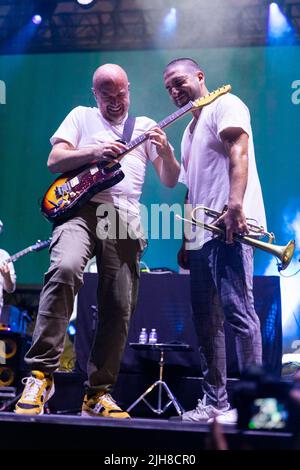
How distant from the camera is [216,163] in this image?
11.8 feet

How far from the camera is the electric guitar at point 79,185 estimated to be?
3.38 m

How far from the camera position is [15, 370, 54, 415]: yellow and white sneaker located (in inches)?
112

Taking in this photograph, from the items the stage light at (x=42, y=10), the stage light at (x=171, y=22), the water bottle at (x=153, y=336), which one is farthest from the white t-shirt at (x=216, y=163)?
the stage light at (x=42, y=10)

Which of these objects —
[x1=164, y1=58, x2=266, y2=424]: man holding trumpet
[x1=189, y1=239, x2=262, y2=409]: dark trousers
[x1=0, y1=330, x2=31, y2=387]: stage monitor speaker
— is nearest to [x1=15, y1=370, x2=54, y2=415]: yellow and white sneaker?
[x1=164, y1=58, x2=266, y2=424]: man holding trumpet

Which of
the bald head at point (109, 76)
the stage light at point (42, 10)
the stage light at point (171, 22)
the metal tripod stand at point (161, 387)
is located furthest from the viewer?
the stage light at point (42, 10)

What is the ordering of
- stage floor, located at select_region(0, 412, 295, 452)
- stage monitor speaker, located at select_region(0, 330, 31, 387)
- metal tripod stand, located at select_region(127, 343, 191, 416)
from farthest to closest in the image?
stage monitor speaker, located at select_region(0, 330, 31, 387) < metal tripod stand, located at select_region(127, 343, 191, 416) < stage floor, located at select_region(0, 412, 295, 452)

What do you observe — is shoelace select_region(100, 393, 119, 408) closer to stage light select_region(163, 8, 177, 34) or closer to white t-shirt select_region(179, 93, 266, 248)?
white t-shirt select_region(179, 93, 266, 248)

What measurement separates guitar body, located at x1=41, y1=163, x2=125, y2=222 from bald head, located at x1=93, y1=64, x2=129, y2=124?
0.37 metres

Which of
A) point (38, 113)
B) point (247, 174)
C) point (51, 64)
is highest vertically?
point (51, 64)

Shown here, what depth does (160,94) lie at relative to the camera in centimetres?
899

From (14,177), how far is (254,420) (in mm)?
7736

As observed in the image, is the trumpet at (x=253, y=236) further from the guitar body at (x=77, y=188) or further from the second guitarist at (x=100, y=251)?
the guitar body at (x=77, y=188)
